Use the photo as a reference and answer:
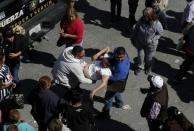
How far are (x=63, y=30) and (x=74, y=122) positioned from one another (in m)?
2.40

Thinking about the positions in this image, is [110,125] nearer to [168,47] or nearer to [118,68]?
[118,68]

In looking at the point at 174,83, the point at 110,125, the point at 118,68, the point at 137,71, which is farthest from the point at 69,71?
the point at 174,83

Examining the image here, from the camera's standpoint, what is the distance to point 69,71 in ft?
27.3

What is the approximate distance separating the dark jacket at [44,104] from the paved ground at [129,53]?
111 centimetres

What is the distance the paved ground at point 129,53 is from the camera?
9.05 metres

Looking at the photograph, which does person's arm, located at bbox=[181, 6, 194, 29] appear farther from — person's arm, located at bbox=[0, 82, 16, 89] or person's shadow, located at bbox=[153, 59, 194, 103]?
person's arm, located at bbox=[0, 82, 16, 89]

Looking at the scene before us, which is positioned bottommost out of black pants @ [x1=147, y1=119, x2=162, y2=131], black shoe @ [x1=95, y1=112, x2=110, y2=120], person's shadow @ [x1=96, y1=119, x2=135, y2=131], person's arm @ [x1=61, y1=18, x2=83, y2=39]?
person's shadow @ [x1=96, y1=119, x2=135, y2=131]

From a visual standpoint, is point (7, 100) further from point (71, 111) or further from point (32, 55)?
point (32, 55)

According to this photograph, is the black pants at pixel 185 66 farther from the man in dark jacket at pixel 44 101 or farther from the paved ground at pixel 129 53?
the man in dark jacket at pixel 44 101

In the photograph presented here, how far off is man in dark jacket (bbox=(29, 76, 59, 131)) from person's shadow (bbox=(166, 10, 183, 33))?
4.34 meters

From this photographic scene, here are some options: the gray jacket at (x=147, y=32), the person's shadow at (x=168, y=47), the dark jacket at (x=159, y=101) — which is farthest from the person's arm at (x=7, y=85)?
the person's shadow at (x=168, y=47)

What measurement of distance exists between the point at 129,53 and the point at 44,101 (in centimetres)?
331

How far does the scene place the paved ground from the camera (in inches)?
356

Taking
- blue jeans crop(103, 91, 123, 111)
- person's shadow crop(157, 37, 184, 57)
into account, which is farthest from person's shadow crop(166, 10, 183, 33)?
blue jeans crop(103, 91, 123, 111)
